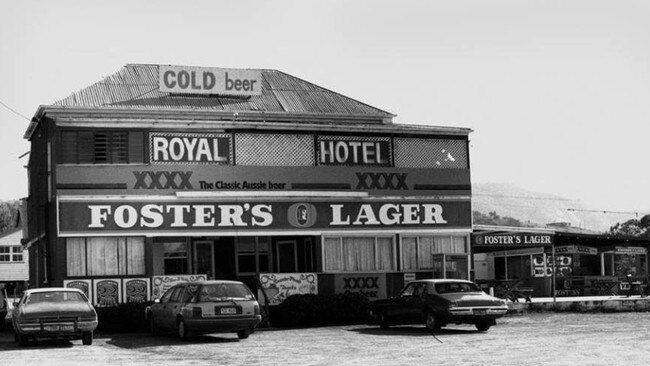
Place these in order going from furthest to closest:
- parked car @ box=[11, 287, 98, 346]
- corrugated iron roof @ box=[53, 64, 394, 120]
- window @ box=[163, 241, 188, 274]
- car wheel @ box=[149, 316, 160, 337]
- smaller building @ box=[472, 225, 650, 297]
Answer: smaller building @ box=[472, 225, 650, 297]
corrugated iron roof @ box=[53, 64, 394, 120]
window @ box=[163, 241, 188, 274]
car wheel @ box=[149, 316, 160, 337]
parked car @ box=[11, 287, 98, 346]

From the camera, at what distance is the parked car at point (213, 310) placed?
24.6 metres

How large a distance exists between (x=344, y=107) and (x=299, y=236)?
704cm

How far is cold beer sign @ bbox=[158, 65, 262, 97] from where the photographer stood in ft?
120

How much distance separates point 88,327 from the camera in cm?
2420

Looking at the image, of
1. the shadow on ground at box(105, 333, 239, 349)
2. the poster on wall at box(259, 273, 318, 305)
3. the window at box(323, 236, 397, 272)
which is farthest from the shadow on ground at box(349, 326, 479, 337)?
the window at box(323, 236, 397, 272)

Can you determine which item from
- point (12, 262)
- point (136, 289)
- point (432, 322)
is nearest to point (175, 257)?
point (136, 289)

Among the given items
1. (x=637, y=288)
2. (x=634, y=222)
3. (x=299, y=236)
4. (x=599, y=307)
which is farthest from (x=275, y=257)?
(x=634, y=222)

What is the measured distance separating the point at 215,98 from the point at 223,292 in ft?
50.4

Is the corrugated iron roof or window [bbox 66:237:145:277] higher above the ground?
the corrugated iron roof

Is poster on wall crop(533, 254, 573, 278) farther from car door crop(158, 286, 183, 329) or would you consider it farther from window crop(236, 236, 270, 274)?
car door crop(158, 286, 183, 329)

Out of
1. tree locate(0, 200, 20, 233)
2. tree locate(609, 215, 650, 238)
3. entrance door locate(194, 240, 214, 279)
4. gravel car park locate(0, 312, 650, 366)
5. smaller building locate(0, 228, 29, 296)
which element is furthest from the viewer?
tree locate(0, 200, 20, 233)

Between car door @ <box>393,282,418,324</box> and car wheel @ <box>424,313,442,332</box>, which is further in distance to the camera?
car door @ <box>393,282,418,324</box>

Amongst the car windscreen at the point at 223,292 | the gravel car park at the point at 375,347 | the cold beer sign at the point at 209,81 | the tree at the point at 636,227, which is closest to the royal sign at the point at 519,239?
the cold beer sign at the point at 209,81

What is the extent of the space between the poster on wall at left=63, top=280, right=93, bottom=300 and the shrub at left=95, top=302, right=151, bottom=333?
1.51 meters
